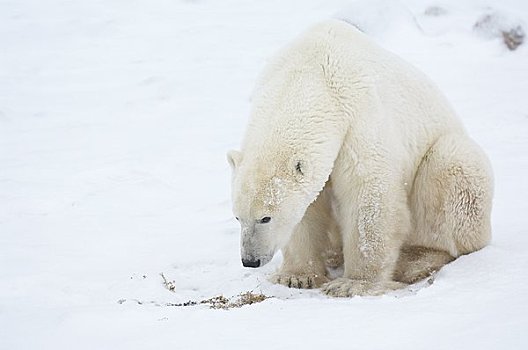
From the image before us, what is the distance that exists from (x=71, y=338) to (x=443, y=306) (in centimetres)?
160

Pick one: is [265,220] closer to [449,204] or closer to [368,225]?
[368,225]

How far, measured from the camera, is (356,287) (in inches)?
169

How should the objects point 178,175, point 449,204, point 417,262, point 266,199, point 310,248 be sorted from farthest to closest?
point 178,175, point 310,248, point 417,262, point 449,204, point 266,199

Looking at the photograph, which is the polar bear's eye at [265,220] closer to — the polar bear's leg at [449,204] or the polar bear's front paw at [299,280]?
the polar bear's front paw at [299,280]

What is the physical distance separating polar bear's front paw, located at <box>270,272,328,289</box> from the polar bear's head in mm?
453

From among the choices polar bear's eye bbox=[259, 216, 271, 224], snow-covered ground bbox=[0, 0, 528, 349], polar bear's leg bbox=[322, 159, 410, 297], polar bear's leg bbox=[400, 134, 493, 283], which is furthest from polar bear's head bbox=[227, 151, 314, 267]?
polar bear's leg bbox=[400, 134, 493, 283]

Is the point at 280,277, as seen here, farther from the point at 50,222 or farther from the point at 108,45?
the point at 108,45

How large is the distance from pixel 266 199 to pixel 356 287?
0.81 meters

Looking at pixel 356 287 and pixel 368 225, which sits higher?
pixel 368 225

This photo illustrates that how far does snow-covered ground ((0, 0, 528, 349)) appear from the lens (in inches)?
117

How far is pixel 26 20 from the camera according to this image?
42.4 feet

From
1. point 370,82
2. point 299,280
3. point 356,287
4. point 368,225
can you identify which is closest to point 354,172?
point 368,225

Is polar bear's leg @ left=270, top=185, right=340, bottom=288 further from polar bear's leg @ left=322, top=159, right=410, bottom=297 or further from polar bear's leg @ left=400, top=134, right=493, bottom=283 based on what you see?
polar bear's leg @ left=400, top=134, right=493, bottom=283

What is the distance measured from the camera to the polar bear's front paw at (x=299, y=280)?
15.0 feet
